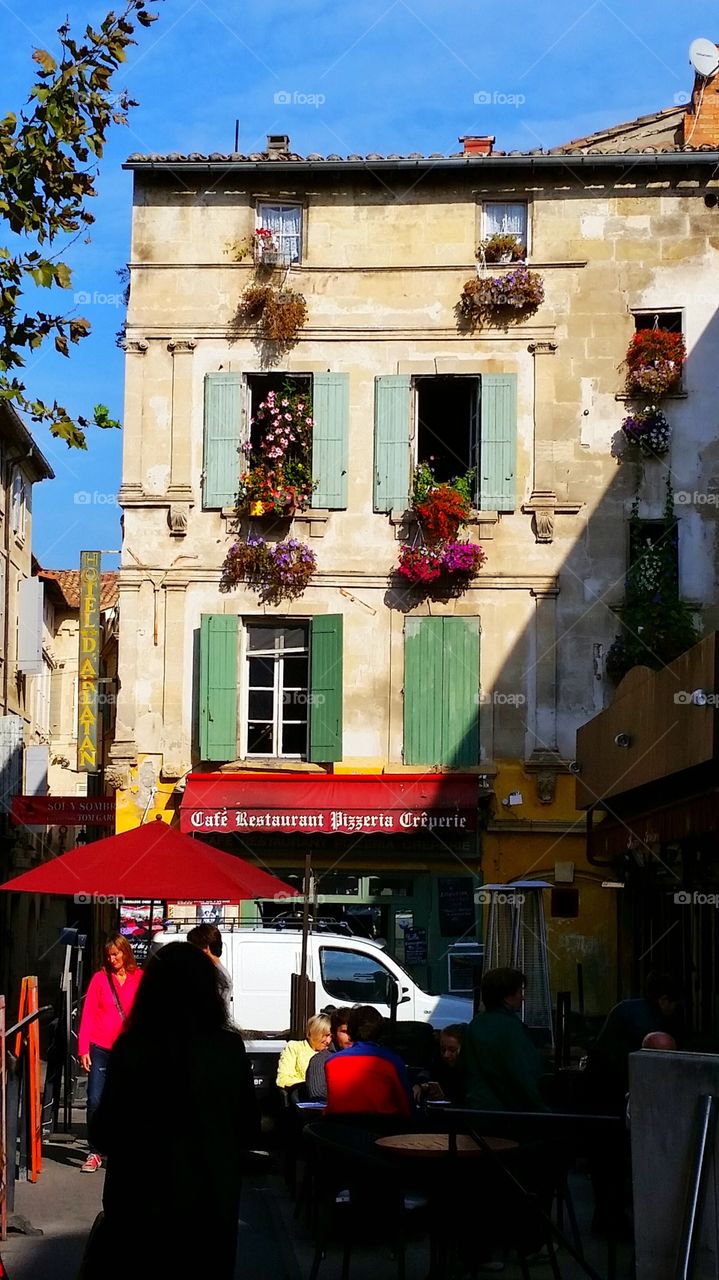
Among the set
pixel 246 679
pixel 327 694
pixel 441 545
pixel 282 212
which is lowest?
pixel 327 694

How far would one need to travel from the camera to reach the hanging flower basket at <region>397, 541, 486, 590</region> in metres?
22.5

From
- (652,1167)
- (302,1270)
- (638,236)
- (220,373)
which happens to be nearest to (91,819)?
(220,373)

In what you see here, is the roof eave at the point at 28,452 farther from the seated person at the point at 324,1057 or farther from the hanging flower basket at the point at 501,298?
the seated person at the point at 324,1057

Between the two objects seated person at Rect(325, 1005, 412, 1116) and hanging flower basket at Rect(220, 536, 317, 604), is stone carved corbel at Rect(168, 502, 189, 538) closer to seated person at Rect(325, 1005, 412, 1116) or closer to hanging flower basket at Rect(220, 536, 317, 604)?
hanging flower basket at Rect(220, 536, 317, 604)

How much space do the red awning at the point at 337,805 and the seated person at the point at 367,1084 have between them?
42.4 ft

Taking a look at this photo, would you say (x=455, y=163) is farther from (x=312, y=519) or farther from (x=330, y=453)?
(x=312, y=519)

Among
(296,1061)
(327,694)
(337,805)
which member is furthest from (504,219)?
(296,1061)

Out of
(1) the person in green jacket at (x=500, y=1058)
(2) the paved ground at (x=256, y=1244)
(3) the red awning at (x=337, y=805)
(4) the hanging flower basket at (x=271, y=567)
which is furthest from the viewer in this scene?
(4) the hanging flower basket at (x=271, y=567)

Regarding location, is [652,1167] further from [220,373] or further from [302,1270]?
[220,373]

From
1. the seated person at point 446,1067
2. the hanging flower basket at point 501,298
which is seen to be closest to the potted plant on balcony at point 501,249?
the hanging flower basket at point 501,298

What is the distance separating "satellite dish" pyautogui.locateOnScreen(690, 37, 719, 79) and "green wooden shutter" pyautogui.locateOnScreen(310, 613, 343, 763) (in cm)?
1000

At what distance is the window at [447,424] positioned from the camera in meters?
23.6

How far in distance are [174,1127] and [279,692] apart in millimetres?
18153

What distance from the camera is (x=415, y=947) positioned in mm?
22391
